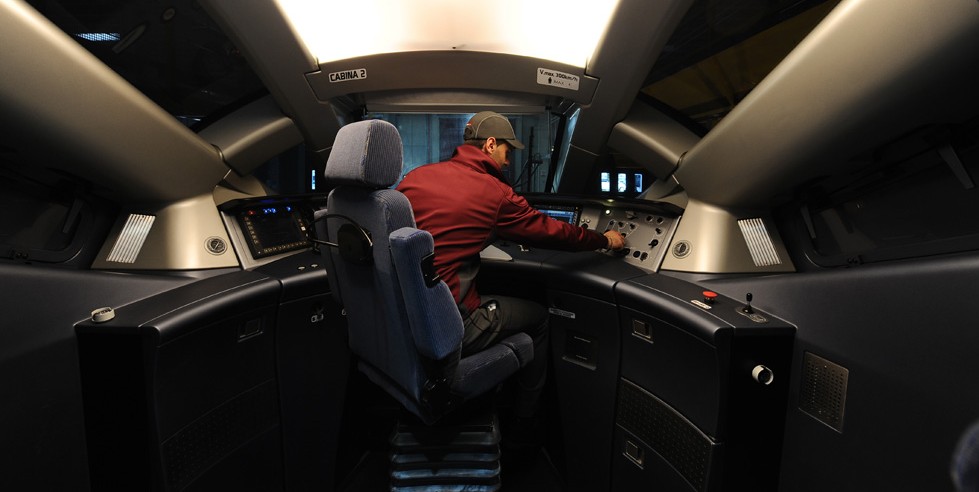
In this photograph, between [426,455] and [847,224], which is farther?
[426,455]

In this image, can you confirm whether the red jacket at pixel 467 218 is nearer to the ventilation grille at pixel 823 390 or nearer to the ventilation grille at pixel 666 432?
the ventilation grille at pixel 666 432

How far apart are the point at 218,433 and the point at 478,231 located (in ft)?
3.50

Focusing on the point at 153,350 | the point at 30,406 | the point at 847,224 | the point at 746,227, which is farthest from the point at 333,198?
the point at 847,224

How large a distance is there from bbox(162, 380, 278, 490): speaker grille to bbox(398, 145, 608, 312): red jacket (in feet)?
2.65

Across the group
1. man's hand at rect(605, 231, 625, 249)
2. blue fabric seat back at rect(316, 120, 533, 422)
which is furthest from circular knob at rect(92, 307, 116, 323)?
man's hand at rect(605, 231, 625, 249)

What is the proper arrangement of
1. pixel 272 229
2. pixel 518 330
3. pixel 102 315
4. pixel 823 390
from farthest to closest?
pixel 272 229
pixel 518 330
pixel 102 315
pixel 823 390

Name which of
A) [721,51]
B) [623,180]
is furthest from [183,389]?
[721,51]

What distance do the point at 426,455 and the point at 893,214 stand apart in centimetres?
164

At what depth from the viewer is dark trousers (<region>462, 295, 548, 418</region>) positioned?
1587 mm

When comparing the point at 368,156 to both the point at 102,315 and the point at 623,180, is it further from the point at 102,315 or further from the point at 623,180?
the point at 623,180

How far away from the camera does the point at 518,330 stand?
1.72 metres

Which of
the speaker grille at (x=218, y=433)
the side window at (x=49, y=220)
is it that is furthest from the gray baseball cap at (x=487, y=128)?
the side window at (x=49, y=220)

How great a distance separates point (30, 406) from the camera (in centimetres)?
111

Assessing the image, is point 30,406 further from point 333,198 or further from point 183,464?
point 333,198
